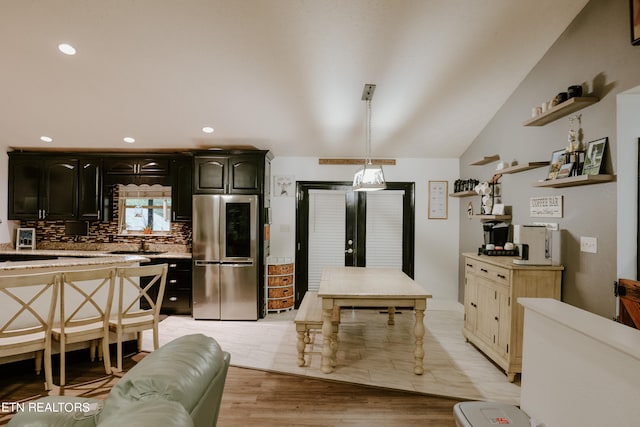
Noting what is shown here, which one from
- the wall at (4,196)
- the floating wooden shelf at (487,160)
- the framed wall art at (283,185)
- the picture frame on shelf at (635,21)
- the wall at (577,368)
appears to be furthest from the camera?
the framed wall art at (283,185)

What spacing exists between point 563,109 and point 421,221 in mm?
2765

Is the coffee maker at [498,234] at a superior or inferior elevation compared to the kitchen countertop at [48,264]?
superior

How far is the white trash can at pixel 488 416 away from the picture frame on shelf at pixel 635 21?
8.17ft

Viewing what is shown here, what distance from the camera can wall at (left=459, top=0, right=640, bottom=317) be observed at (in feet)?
8.04

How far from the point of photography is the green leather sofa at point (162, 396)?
0.78m

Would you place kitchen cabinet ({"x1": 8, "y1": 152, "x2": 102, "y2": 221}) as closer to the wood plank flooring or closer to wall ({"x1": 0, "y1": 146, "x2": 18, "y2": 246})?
wall ({"x1": 0, "y1": 146, "x2": 18, "y2": 246})

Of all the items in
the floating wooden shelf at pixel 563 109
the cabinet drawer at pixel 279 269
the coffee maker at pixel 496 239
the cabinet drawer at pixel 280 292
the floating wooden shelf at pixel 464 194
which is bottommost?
the cabinet drawer at pixel 280 292

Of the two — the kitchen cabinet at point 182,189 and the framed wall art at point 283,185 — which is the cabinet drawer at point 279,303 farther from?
the kitchen cabinet at point 182,189

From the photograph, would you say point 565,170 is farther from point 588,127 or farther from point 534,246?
point 534,246

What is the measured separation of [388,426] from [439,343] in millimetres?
1720

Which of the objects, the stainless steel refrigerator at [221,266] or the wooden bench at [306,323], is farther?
the stainless steel refrigerator at [221,266]

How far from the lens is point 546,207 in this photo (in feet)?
10.5

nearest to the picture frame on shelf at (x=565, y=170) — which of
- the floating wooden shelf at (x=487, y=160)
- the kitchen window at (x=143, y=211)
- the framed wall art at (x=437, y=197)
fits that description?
the floating wooden shelf at (x=487, y=160)

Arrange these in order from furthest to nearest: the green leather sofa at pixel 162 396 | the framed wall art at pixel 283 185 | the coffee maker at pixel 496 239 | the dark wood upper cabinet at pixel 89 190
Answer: the framed wall art at pixel 283 185 → the dark wood upper cabinet at pixel 89 190 → the coffee maker at pixel 496 239 → the green leather sofa at pixel 162 396
